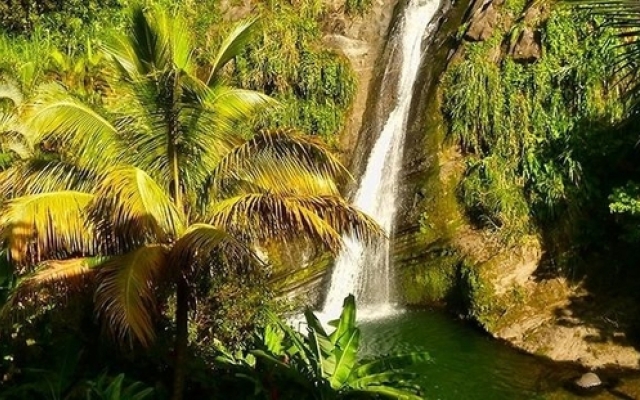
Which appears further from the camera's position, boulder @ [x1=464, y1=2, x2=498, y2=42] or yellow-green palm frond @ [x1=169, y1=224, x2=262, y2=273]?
boulder @ [x1=464, y1=2, x2=498, y2=42]

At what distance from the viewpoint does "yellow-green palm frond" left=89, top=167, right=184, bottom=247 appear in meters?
5.61

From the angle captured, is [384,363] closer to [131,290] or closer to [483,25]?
[131,290]

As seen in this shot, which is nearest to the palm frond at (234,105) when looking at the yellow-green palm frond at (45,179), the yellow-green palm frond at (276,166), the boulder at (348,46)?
the yellow-green palm frond at (276,166)

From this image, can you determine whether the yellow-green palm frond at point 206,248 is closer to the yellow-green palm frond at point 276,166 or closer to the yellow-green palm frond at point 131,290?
the yellow-green palm frond at point 131,290

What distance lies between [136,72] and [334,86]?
1250 centimetres

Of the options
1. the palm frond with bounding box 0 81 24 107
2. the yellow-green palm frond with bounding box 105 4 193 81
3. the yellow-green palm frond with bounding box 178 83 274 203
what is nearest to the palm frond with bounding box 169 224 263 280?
the yellow-green palm frond with bounding box 178 83 274 203

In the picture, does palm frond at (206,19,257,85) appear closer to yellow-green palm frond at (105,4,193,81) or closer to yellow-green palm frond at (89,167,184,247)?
yellow-green palm frond at (105,4,193,81)

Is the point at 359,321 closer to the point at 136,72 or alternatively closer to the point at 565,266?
the point at 565,266

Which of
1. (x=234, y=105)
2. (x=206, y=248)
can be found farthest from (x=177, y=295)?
(x=234, y=105)

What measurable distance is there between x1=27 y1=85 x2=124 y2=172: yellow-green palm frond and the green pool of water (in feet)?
20.4

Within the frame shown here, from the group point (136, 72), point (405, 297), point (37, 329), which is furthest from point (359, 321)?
point (136, 72)

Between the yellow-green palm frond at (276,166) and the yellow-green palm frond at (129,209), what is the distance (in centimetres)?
82

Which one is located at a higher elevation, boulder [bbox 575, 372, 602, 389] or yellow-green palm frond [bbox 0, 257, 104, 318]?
yellow-green palm frond [bbox 0, 257, 104, 318]

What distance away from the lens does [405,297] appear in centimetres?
1480
